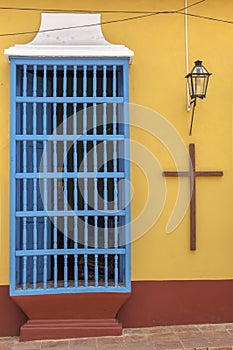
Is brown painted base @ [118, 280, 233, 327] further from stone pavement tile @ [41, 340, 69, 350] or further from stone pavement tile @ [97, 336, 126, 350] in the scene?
stone pavement tile @ [41, 340, 69, 350]

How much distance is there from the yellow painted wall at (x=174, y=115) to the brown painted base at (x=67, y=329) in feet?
1.84

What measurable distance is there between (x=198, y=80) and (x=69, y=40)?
54.3 inches

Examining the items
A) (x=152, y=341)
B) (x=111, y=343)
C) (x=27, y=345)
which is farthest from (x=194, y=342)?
(x=27, y=345)

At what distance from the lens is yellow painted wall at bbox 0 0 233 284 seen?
14.3 feet

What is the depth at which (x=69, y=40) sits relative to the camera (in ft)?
14.0

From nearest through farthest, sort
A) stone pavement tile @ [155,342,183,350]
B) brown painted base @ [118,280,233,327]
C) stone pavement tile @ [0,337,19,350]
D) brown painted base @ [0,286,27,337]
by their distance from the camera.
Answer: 1. stone pavement tile @ [155,342,183,350]
2. stone pavement tile @ [0,337,19,350]
3. brown painted base @ [0,286,27,337]
4. brown painted base @ [118,280,233,327]

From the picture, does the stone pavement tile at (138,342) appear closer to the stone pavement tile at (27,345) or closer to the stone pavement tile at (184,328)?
the stone pavement tile at (184,328)

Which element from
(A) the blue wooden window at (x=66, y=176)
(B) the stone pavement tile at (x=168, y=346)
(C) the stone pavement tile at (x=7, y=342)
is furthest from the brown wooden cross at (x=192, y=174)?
(C) the stone pavement tile at (x=7, y=342)

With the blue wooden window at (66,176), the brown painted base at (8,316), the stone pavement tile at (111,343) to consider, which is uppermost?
the blue wooden window at (66,176)

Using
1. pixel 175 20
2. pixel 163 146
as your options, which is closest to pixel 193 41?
pixel 175 20

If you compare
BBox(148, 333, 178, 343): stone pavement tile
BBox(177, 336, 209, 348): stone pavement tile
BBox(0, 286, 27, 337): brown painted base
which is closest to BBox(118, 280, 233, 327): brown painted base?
BBox(148, 333, 178, 343): stone pavement tile

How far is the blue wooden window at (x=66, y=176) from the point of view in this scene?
4.07 m

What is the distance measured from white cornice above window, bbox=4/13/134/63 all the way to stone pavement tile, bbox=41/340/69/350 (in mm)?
2798

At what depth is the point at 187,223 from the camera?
4.38m
